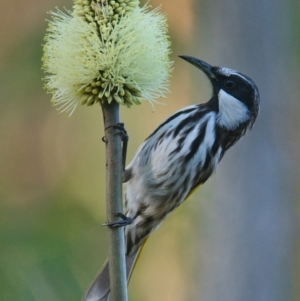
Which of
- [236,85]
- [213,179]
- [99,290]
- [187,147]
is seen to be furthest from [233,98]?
[99,290]

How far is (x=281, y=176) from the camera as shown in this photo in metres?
1.65

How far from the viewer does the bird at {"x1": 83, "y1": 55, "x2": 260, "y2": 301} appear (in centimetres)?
151

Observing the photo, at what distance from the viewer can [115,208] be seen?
0.89 metres

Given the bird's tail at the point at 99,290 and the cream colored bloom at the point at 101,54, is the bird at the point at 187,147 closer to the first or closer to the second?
the bird's tail at the point at 99,290

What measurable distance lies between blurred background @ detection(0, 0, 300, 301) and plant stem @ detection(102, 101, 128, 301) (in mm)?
674

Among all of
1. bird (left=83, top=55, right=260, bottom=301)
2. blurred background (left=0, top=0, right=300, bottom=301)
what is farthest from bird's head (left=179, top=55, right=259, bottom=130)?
blurred background (left=0, top=0, right=300, bottom=301)

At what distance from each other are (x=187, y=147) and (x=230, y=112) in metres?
0.15

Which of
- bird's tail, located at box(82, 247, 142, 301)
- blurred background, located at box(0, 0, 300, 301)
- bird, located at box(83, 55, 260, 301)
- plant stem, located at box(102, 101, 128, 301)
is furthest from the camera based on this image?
blurred background, located at box(0, 0, 300, 301)

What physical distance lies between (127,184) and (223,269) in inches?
17.2

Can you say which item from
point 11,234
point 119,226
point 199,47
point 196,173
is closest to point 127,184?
point 196,173

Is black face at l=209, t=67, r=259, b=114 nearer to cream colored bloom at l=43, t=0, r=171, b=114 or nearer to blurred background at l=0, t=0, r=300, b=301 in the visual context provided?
blurred background at l=0, t=0, r=300, b=301

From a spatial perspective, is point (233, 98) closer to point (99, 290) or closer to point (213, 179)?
point (213, 179)

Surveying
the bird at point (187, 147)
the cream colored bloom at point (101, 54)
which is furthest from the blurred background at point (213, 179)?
the cream colored bloom at point (101, 54)

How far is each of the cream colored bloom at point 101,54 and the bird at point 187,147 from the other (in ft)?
1.82
